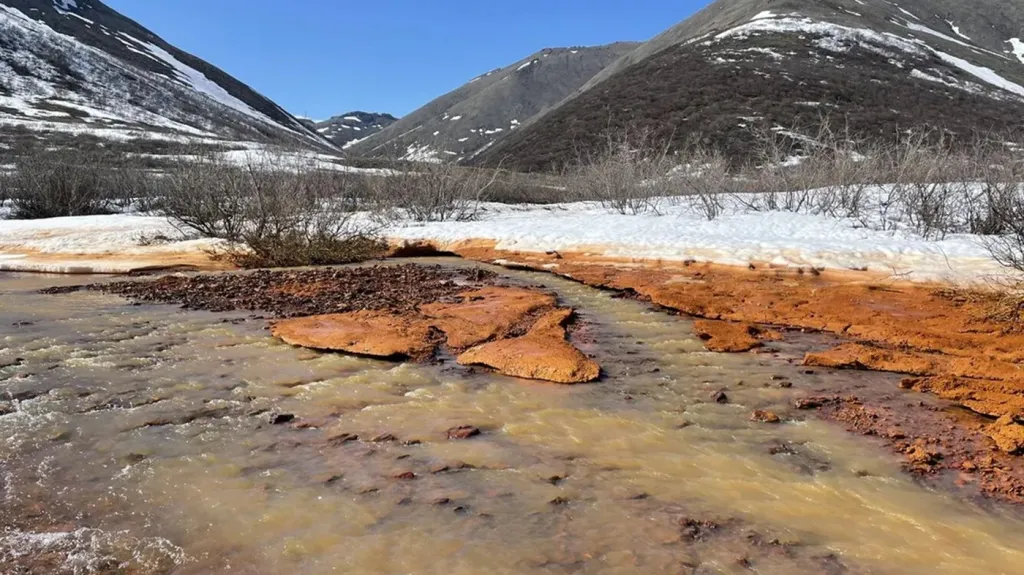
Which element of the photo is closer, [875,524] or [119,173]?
[875,524]

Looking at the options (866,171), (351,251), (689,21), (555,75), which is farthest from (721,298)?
(555,75)

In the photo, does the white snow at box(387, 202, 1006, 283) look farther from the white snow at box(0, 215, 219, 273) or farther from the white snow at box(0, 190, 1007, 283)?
the white snow at box(0, 215, 219, 273)

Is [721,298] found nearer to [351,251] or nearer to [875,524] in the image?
[875,524]

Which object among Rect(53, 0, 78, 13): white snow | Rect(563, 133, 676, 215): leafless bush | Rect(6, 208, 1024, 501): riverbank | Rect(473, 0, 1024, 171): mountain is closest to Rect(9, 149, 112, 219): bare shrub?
Rect(6, 208, 1024, 501): riverbank

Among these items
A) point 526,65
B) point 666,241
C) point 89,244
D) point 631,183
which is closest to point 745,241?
point 666,241

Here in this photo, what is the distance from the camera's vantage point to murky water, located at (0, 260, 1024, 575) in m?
2.34

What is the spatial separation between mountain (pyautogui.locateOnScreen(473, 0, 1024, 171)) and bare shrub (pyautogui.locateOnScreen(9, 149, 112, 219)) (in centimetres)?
3239

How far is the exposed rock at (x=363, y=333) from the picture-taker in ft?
16.9

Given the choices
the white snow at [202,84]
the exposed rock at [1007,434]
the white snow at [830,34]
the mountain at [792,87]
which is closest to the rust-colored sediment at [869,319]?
the exposed rock at [1007,434]

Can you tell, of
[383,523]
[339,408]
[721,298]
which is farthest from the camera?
[721,298]

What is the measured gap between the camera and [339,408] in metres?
3.91

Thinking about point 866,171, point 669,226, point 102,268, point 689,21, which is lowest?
point 102,268

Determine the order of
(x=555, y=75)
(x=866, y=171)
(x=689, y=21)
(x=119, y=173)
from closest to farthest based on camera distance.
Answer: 1. (x=866, y=171)
2. (x=119, y=173)
3. (x=689, y=21)
4. (x=555, y=75)

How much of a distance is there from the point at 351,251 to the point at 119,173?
2009 cm
